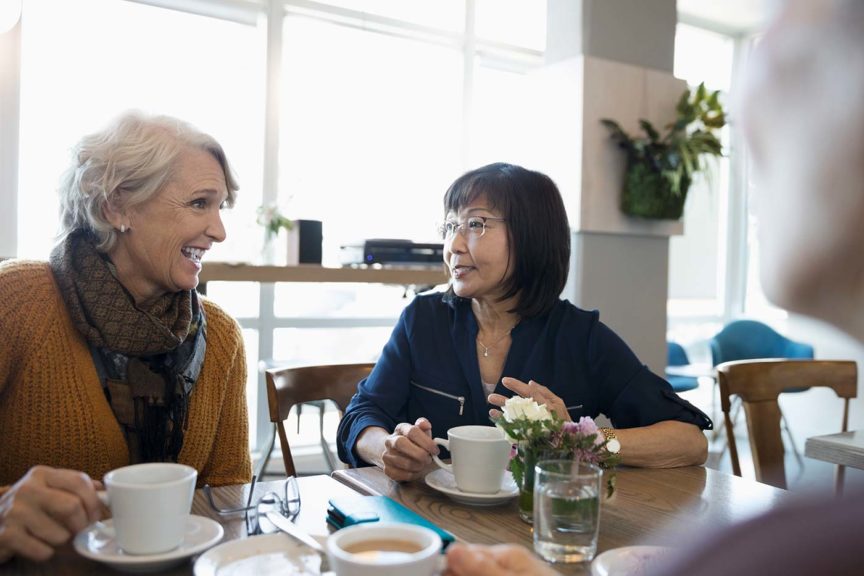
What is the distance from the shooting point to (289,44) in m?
4.02

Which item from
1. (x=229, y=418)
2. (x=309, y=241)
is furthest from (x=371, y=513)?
(x=309, y=241)

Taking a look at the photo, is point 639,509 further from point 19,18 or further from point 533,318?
point 19,18

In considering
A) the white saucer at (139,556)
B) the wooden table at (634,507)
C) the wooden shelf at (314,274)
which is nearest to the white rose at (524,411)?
the wooden table at (634,507)

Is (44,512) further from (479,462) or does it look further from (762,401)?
(762,401)

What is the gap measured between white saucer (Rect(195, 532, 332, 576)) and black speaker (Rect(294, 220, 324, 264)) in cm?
232

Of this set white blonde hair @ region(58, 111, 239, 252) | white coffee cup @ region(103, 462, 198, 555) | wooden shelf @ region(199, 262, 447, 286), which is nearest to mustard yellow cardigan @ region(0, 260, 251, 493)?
white blonde hair @ region(58, 111, 239, 252)

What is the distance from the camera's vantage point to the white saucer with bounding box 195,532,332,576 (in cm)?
82

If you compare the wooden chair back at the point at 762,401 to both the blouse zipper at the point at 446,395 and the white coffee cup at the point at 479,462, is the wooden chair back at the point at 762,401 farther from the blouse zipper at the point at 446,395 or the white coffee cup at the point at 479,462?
the white coffee cup at the point at 479,462

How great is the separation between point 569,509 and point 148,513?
512 mm

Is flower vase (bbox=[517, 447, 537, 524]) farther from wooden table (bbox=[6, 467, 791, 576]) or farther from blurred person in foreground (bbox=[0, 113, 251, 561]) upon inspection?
blurred person in foreground (bbox=[0, 113, 251, 561])

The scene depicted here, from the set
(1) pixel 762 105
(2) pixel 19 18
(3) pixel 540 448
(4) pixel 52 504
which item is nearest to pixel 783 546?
(1) pixel 762 105

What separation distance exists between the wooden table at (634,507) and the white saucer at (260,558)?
228 millimetres

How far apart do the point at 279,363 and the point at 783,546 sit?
3.14m

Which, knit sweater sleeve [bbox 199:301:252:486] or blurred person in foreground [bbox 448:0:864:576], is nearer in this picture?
blurred person in foreground [bbox 448:0:864:576]
